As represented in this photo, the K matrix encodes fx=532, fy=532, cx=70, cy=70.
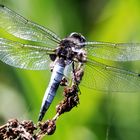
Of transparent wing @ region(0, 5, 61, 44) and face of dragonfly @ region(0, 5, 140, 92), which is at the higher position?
transparent wing @ region(0, 5, 61, 44)

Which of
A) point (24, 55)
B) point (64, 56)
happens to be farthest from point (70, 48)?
point (24, 55)

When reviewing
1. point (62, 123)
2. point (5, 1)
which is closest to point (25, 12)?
point (5, 1)

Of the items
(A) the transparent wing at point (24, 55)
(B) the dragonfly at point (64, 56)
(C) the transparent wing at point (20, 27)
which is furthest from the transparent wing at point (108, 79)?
(C) the transparent wing at point (20, 27)

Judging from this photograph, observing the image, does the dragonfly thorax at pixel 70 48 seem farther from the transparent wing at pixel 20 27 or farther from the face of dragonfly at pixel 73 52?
the transparent wing at pixel 20 27

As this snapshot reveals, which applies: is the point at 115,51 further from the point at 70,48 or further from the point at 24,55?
the point at 24,55

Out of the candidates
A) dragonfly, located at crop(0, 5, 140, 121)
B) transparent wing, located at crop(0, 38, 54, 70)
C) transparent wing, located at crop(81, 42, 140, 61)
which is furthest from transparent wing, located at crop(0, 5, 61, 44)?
transparent wing, located at crop(81, 42, 140, 61)

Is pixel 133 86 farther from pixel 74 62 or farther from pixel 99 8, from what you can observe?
pixel 99 8

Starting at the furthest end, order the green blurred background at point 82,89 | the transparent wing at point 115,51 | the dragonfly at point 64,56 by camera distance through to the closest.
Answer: the green blurred background at point 82,89 < the transparent wing at point 115,51 < the dragonfly at point 64,56

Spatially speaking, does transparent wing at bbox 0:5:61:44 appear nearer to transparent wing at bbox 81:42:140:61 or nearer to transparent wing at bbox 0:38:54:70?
transparent wing at bbox 0:38:54:70
